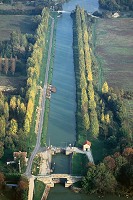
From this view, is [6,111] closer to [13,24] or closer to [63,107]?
[63,107]

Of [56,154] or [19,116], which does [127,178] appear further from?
[19,116]

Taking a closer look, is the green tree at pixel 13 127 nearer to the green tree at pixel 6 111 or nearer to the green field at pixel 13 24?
the green tree at pixel 6 111

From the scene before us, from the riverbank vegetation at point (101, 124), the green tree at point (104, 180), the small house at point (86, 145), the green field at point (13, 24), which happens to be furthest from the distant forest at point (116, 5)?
the green tree at point (104, 180)

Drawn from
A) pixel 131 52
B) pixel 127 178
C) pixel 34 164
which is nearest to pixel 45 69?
pixel 131 52

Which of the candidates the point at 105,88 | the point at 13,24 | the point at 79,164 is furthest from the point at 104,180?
the point at 13,24

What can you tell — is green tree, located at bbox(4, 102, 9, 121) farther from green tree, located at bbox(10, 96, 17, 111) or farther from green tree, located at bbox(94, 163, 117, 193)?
green tree, located at bbox(94, 163, 117, 193)
